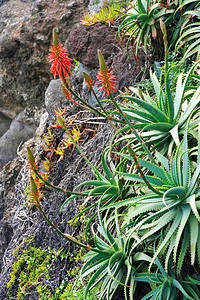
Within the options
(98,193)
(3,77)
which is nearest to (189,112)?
(98,193)

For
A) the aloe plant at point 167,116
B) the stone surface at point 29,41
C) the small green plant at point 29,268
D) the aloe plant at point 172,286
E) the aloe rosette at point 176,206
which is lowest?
the small green plant at point 29,268

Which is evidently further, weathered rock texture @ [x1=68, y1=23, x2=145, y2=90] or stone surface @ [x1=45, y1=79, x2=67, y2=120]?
stone surface @ [x1=45, y1=79, x2=67, y2=120]

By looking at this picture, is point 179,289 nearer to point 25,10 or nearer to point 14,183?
point 14,183

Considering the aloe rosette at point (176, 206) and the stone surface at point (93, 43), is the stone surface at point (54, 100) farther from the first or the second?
the aloe rosette at point (176, 206)

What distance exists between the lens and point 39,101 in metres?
7.00

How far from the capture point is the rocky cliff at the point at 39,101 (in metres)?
3.55

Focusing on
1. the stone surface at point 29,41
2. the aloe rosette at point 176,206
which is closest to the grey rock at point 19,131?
the stone surface at point 29,41

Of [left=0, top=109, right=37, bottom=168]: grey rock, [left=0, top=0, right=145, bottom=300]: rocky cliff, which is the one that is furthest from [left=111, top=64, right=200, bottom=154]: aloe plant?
[left=0, top=109, right=37, bottom=168]: grey rock

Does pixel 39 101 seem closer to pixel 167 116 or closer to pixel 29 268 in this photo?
pixel 29 268

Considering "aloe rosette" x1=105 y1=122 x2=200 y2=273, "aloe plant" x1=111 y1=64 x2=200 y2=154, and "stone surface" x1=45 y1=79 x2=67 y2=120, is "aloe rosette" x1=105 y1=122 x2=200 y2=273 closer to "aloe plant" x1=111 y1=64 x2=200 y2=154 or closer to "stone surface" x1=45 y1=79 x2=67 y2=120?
"aloe plant" x1=111 y1=64 x2=200 y2=154

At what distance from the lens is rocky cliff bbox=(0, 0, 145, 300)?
3.55 metres

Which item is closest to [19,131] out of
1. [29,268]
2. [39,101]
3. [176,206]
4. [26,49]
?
[39,101]

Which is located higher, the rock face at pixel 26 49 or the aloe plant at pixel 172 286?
the rock face at pixel 26 49

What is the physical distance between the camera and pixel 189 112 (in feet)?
6.78
